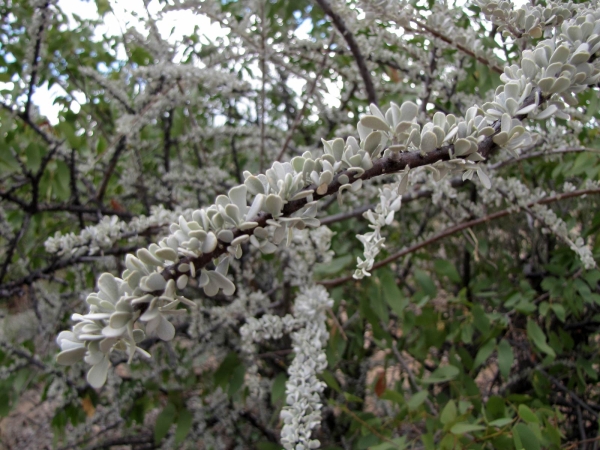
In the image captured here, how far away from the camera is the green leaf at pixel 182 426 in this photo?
3.72 feet

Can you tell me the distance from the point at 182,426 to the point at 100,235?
593 millimetres

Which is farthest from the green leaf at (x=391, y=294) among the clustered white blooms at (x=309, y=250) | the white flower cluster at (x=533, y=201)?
the white flower cluster at (x=533, y=201)

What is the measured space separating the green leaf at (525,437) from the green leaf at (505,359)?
246 millimetres

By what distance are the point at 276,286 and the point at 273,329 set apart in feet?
1.38

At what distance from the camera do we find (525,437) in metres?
0.71

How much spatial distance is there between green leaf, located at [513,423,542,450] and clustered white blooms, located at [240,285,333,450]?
0.30 m

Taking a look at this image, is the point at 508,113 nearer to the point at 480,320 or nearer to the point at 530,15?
the point at 530,15

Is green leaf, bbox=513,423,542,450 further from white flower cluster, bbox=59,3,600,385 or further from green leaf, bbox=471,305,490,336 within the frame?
white flower cluster, bbox=59,3,600,385

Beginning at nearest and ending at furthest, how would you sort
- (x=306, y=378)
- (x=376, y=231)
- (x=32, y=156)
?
(x=376, y=231) < (x=306, y=378) < (x=32, y=156)

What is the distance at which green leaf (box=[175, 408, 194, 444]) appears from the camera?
1.13m

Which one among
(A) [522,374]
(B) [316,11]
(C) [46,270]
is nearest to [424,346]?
(A) [522,374]

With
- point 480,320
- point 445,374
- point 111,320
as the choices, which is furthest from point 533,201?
point 111,320

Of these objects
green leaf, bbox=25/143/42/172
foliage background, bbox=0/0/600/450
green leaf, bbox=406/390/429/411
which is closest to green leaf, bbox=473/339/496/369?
foliage background, bbox=0/0/600/450

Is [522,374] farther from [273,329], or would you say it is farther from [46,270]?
[46,270]
